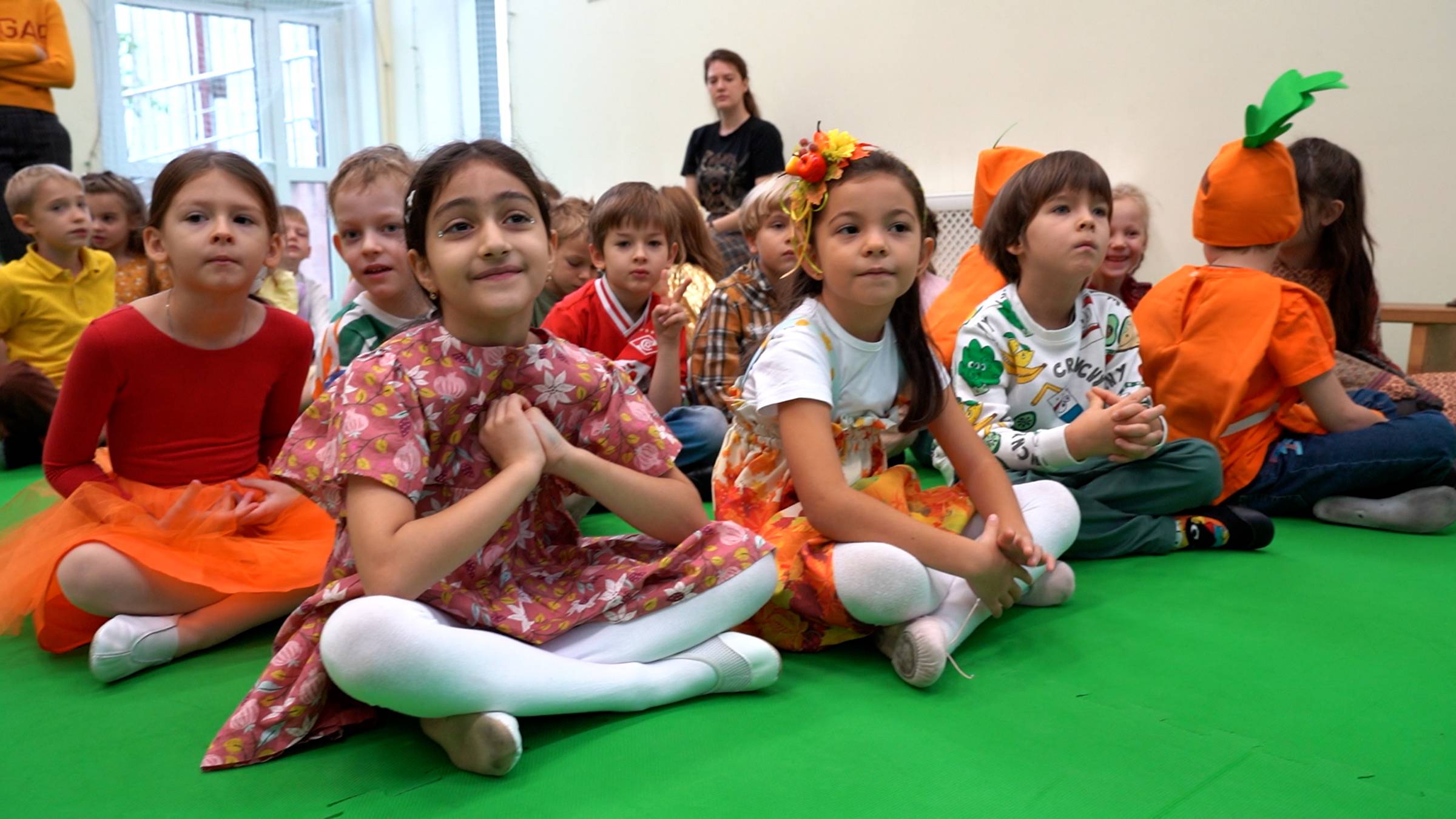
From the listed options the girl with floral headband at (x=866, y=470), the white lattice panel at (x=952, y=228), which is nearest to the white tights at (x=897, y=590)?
the girl with floral headband at (x=866, y=470)

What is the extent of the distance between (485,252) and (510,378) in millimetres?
175

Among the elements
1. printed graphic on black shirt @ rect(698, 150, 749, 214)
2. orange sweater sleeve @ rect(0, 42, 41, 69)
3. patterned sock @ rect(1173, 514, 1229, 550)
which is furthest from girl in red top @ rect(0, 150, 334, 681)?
printed graphic on black shirt @ rect(698, 150, 749, 214)

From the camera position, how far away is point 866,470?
162 centimetres

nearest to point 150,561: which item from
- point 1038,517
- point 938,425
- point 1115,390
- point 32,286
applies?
point 938,425

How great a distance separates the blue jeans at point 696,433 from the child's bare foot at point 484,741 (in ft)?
4.33

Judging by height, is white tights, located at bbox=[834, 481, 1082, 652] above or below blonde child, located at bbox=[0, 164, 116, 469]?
below

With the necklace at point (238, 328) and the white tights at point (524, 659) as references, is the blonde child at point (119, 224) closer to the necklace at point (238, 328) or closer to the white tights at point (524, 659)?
the necklace at point (238, 328)

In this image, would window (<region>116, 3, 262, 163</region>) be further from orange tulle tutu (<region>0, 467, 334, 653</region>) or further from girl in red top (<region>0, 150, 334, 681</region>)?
orange tulle tutu (<region>0, 467, 334, 653</region>)

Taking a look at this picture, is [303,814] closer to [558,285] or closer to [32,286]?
[558,285]

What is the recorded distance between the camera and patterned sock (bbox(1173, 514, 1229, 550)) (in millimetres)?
1979

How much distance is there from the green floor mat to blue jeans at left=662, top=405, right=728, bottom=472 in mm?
959

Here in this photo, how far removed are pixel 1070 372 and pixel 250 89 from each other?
6.55 m

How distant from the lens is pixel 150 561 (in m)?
1.43

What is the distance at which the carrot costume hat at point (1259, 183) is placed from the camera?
2111 millimetres
